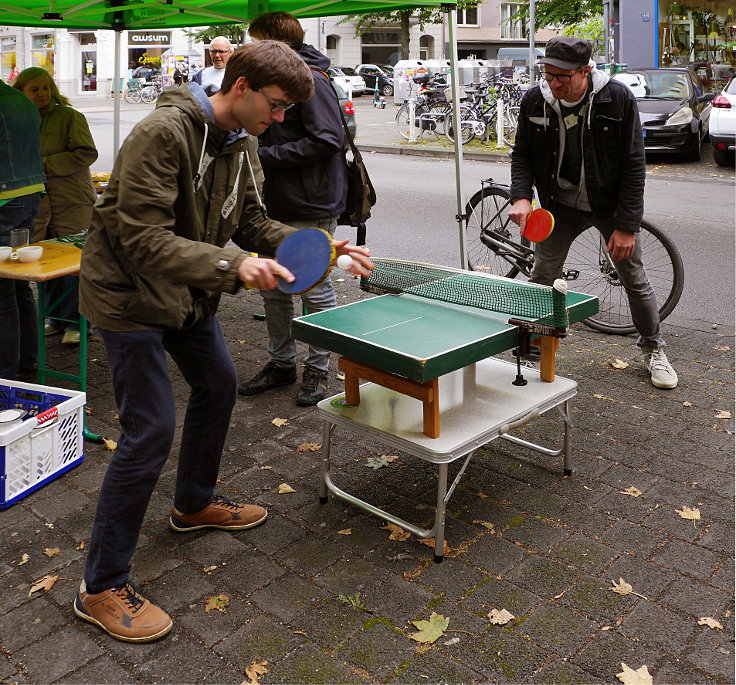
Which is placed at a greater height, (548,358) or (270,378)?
(548,358)

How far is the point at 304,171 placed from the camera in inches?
189

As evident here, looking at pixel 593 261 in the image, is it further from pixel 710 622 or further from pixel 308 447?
pixel 710 622

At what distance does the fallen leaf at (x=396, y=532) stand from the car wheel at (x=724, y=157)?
13.6 meters

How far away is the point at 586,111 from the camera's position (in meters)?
4.75

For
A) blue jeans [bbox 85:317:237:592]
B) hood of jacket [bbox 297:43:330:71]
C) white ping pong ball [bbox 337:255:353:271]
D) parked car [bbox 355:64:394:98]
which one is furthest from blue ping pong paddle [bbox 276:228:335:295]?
parked car [bbox 355:64:394:98]

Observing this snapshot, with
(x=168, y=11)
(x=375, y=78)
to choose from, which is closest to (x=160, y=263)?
(x=168, y=11)

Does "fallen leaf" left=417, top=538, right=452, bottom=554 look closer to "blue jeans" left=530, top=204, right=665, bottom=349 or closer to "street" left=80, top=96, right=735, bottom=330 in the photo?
"blue jeans" left=530, top=204, right=665, bottom=349

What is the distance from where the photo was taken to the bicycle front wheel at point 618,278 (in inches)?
229

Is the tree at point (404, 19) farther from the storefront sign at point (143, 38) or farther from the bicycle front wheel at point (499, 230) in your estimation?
the bicycle front wheel at point (499, 230)

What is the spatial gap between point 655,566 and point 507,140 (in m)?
16.6

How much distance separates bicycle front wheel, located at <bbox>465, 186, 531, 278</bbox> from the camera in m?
6.60

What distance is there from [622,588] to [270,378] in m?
2.64

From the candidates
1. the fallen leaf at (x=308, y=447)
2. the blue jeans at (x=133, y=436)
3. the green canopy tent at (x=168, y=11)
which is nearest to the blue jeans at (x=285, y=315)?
the fallen leaf at (x=308, y=447)

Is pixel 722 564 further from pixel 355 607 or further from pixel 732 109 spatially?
pixel 732 109
